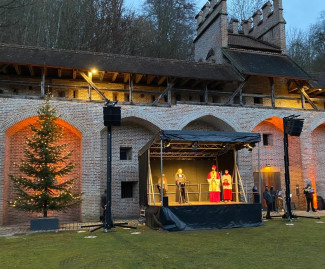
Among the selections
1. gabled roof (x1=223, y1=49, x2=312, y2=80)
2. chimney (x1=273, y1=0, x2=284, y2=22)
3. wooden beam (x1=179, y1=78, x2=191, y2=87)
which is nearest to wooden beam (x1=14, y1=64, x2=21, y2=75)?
wooden beam (x1=179, y1=78, x2=191, y2=87)

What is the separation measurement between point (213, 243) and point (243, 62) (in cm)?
1367

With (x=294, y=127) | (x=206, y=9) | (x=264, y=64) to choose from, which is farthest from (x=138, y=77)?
(x=206, y=9)

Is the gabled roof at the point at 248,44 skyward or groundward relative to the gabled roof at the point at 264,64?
skyward

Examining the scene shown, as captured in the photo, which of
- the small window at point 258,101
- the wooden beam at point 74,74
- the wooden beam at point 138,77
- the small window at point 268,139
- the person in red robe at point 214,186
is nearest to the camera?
the person in red robe at point 214,186

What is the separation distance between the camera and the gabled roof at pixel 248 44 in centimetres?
2159

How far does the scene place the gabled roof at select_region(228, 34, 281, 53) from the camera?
2159 cm

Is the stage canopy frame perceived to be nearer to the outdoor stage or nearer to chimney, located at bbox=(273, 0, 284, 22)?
the outdoor stage

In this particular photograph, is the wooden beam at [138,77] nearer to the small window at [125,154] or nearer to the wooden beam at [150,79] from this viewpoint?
the wooden beam at [150,79]

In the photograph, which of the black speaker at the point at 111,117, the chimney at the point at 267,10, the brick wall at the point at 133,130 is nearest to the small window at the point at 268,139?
the brick wall at the point at 133,130

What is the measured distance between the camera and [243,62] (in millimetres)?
19375

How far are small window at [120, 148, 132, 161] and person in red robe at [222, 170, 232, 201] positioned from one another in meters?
5.35

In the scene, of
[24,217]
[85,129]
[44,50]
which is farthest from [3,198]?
[44,50]

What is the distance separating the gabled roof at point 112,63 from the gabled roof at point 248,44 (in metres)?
3.57

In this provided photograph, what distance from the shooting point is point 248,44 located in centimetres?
2205
